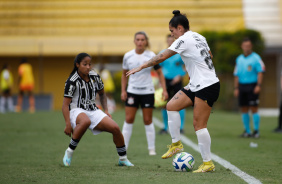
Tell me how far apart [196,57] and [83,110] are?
1.86 meters

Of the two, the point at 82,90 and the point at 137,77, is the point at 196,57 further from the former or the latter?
the point at 137,77

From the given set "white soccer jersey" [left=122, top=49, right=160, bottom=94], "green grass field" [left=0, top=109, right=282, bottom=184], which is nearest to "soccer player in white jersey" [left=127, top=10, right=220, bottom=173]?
"green grass field" [left=0, top=109, right=282, bottom=184]

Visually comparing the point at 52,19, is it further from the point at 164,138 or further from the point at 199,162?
the point at 199,162

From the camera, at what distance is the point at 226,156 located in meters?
8.78

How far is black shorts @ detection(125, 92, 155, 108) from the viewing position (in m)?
9.19

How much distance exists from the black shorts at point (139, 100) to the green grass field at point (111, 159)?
33.9 inches

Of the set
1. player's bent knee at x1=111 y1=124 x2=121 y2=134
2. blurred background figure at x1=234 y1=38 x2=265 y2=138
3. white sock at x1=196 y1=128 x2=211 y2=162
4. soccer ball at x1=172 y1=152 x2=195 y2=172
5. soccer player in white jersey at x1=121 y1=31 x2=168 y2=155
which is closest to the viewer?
white sock at x1=196 y1=128 x2=211 y2=162

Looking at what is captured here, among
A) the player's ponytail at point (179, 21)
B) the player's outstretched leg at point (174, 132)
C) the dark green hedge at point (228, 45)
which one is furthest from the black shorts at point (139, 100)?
the dark green hedge at point (228, 45)

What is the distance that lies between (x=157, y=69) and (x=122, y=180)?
12.2 ft

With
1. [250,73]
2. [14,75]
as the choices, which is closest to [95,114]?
[250,73]

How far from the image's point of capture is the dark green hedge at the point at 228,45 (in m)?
24.6

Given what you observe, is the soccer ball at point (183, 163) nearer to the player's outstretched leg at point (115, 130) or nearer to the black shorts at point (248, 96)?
the player's outstretched leg at point (115, 130)

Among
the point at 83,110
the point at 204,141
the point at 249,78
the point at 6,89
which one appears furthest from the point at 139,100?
the point at 6,89

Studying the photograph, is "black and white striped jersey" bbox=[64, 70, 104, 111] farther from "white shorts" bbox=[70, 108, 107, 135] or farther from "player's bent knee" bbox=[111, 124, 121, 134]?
"player's bent knee" bbox=[111, 124, 121, 134]
